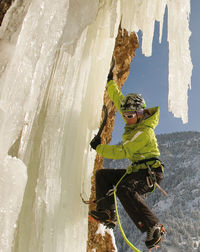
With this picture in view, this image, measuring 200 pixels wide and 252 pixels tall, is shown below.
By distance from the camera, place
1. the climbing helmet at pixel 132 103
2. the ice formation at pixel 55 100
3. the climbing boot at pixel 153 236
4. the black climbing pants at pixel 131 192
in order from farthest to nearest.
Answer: the climbing helmet at pixel 132 103, the black climbing pants at pixel 131 192, the climbing boot at pixel 153 236, the ice formation at pixel 55 100

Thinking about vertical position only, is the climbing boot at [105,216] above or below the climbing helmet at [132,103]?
below

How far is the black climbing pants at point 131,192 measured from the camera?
9.39 feet

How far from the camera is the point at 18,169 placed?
1.51 metres

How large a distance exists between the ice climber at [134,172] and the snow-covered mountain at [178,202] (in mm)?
43566

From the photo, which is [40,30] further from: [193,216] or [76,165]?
[193,216]

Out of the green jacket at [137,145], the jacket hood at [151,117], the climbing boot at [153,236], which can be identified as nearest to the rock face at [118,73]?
the jacket hood at [151,117]

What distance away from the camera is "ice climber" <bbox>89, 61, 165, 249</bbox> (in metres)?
2.88

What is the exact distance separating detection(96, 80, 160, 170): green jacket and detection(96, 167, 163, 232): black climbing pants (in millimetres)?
130

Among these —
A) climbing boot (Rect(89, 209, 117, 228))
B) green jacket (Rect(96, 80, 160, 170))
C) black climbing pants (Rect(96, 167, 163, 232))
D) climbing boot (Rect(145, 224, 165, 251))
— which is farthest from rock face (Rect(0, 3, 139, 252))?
climbing boot (Rect(145, 224, 165, 251))

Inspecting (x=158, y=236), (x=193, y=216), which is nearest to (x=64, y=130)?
(x=158, y=236)

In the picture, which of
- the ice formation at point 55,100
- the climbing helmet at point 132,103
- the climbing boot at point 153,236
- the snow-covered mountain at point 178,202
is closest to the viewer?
the ice formation at point 55,100

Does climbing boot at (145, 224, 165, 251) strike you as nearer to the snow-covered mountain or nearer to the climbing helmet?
the climbing helmet

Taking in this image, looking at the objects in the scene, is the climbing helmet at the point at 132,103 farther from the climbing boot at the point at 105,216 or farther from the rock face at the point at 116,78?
the rock face at the point at 116,78

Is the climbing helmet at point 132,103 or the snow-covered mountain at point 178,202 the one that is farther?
the snow-covered mountain at point 178,202
